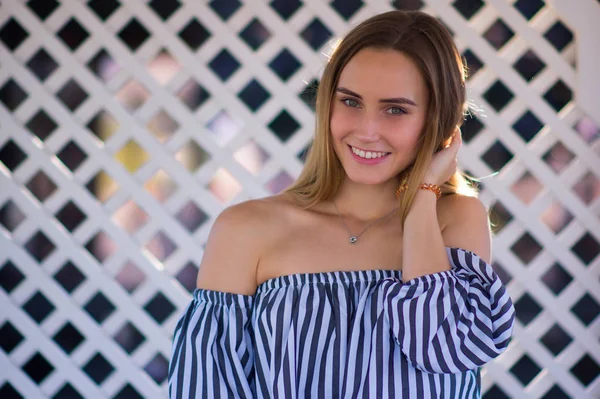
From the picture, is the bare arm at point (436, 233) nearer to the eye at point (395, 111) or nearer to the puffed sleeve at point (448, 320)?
the puffed sleeve at point (448, 320)

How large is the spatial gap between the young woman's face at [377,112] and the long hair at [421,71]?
0.04ft

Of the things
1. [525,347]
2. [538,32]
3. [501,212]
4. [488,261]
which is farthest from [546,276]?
[488,261]

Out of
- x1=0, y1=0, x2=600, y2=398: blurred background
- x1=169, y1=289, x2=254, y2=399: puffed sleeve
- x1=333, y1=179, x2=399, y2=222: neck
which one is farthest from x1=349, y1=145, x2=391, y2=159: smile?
x1=0, y1=0, x2=600, y2=398: blurred background

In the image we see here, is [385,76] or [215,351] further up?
[385,76]

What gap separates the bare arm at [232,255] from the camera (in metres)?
1.33

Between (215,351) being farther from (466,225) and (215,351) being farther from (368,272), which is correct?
(466,225)

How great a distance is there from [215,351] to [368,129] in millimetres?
423

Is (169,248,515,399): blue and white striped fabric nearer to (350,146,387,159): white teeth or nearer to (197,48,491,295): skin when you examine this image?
(197,48,491,295): skin

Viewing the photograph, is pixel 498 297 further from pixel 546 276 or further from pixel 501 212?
pixel 546 276

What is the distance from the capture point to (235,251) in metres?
1.34

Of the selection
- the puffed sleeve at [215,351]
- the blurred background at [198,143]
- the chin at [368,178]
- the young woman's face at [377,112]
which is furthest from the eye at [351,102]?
the blurred background at [198,143]

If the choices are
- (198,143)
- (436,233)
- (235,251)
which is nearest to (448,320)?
(436,233)

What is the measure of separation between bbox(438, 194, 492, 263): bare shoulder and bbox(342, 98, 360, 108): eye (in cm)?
23

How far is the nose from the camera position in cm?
133
